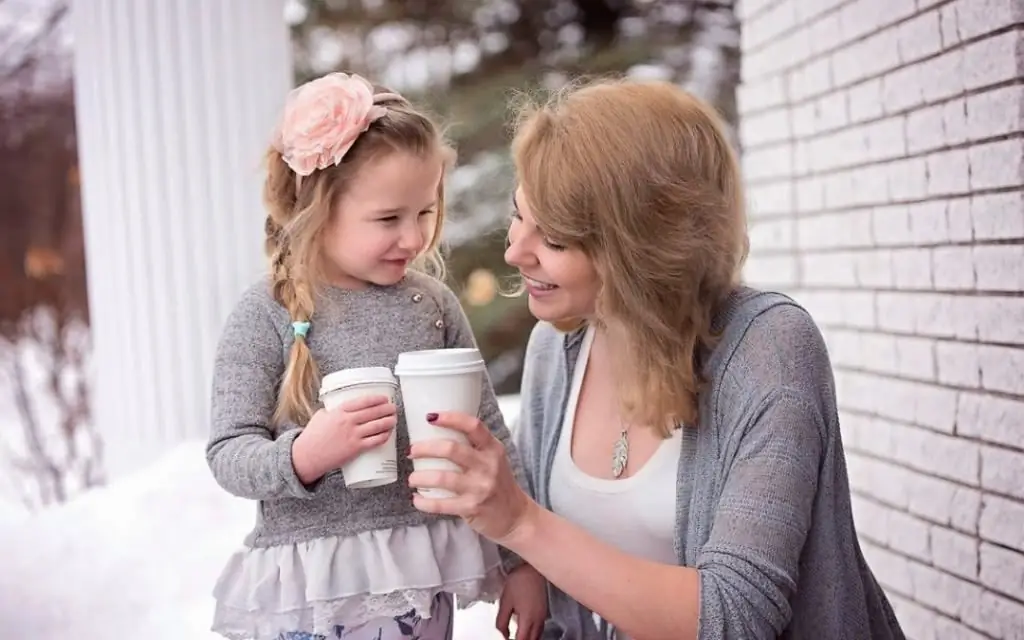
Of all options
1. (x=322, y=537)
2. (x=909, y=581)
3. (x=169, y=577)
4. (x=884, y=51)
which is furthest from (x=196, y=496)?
(x=884, y=51)

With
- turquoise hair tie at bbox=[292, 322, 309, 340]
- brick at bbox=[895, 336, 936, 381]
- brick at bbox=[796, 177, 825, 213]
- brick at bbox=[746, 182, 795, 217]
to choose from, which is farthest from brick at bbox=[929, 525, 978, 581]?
turquoise hair tie at bbox=[292, 322, 309, 340]

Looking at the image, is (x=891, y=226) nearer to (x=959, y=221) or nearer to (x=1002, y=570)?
(x=959, y=221)

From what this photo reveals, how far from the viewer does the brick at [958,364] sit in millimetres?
2006

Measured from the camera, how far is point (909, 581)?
91.1 inches

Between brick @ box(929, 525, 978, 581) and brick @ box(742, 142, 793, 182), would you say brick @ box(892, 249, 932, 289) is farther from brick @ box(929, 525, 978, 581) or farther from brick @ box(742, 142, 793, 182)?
brick @ box(742, 142, 793, 182)

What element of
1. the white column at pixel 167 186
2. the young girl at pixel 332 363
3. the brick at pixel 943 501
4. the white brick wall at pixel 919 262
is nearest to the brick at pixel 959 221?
the white brick wall at pixel 919 262

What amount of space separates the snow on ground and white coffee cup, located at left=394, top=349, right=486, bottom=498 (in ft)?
4.06

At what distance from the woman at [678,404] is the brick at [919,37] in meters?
0.81

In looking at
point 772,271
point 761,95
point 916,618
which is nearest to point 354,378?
point 916,618

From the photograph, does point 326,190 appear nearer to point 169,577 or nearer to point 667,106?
point 667,106

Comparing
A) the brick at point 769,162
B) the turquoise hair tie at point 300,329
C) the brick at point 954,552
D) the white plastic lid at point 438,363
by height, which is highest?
the brick at point 769,162

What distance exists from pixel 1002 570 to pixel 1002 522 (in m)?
0.09

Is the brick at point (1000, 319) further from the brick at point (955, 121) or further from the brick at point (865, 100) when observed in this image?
the brick at point (865, 100)

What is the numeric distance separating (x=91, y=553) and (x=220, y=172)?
1053 millimetres
